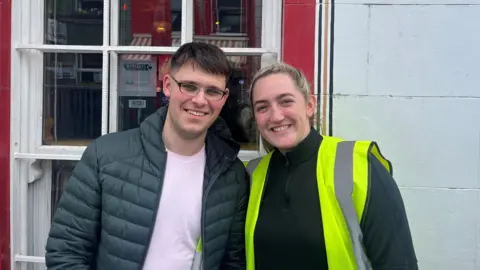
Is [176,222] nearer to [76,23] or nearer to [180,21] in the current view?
[180,21]

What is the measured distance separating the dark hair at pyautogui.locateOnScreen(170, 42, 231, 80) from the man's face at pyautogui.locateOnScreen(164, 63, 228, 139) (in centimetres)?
2

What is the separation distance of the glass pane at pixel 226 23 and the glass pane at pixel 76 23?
42 cm

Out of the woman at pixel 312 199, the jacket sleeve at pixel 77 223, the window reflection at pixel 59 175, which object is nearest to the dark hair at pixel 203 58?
the woman at pixel 312 199

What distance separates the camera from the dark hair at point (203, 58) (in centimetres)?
167

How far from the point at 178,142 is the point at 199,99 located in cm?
20

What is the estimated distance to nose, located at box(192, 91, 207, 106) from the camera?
1.63 meters

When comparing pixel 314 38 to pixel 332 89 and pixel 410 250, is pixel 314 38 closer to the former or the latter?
pixel 332 89

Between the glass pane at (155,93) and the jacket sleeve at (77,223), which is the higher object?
the glass pane at (155,93)

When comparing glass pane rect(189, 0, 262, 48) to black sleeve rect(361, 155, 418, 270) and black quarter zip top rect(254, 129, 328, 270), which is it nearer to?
black quarter zip top rect(254, 129, 328, 270)

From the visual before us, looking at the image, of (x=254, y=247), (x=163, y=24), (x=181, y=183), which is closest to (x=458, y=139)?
(x=254, y=247)

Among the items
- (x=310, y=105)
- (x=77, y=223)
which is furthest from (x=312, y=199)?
(x=77, y=223)

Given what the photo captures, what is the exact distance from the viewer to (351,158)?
5.23 ft

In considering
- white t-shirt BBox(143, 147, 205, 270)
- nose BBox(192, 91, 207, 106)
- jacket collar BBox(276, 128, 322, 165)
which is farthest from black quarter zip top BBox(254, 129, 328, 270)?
nose BBox(192, 91, 207, 106)

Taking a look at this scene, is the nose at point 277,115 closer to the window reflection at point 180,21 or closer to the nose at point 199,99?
the nose at point 199,99
